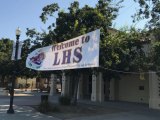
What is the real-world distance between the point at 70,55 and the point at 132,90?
1341 cm

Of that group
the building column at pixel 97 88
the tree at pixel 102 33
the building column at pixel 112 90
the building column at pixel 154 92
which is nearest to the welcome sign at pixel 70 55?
the tree at pixel 102 33

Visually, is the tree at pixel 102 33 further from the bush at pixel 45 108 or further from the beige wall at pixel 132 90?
the beige wall at pixel 132 90

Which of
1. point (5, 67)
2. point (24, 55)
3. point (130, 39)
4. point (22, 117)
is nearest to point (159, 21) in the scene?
point (130, 39)

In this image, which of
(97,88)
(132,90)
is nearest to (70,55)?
(97,88)

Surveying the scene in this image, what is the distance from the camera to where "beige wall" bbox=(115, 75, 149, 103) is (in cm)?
2821

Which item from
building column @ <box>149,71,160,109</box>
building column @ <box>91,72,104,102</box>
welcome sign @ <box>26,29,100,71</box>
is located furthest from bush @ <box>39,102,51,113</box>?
building column @ <box>91,72,104,102</box>

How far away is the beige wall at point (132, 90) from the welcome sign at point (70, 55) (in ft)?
36.6

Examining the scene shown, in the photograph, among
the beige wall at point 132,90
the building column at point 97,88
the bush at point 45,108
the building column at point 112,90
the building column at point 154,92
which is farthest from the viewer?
the building column at point 112,90

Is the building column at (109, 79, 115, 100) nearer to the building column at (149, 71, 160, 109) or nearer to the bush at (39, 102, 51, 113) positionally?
the building column at (149, 71, 160, 109)

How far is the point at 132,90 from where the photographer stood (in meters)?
29.5

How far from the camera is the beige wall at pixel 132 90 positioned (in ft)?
92.5

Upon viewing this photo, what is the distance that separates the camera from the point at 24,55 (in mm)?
24797

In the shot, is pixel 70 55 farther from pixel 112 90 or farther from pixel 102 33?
pixel 112 90

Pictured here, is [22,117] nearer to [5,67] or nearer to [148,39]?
[148,39]
